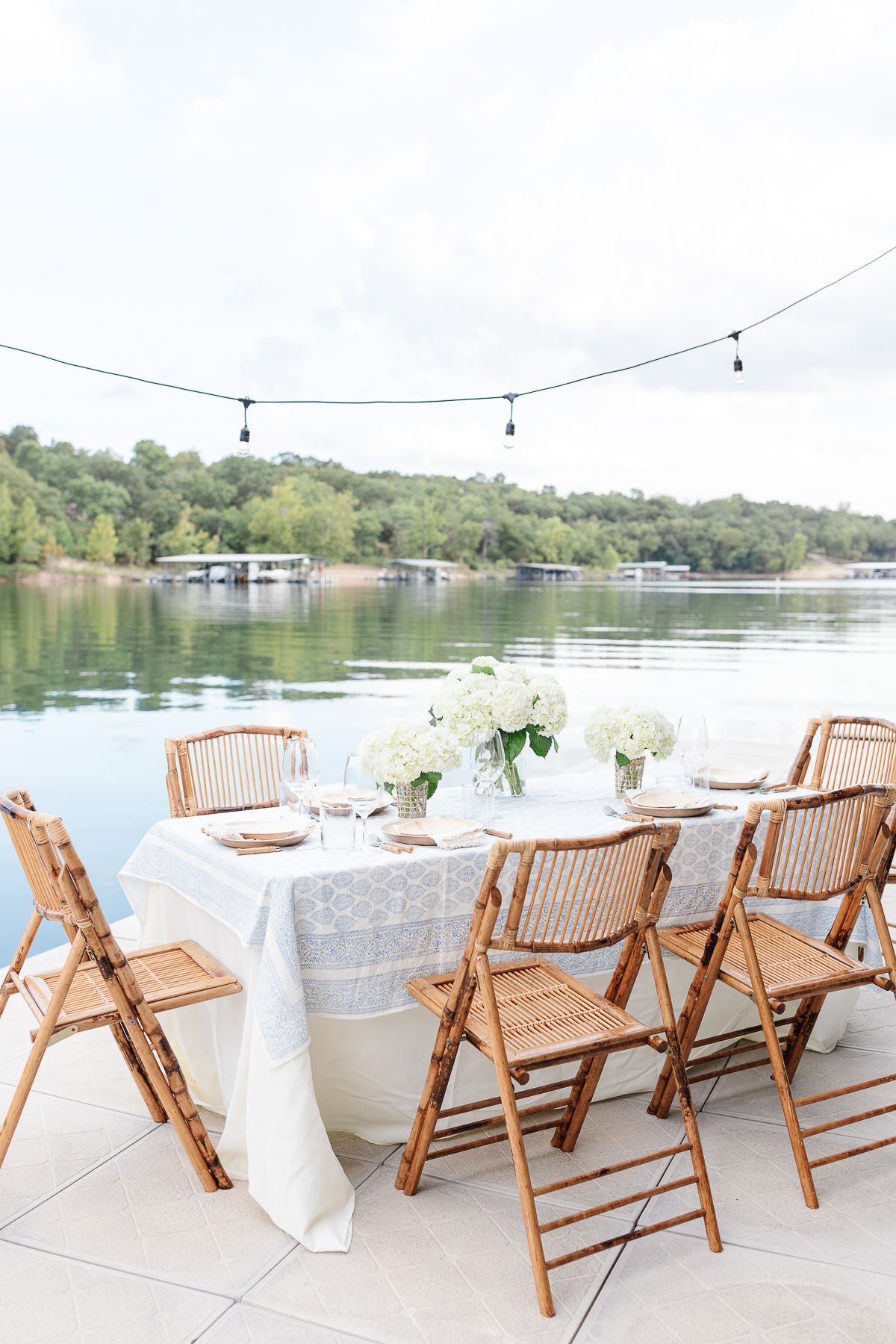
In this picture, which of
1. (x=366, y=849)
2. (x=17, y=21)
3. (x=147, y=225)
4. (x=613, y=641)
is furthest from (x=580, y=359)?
(x=366, y=849)

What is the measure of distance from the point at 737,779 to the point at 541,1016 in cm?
110

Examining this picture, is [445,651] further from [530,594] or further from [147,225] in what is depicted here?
[147,225]

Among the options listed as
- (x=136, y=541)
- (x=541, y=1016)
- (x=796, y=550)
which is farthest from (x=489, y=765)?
(x=136, y=541)

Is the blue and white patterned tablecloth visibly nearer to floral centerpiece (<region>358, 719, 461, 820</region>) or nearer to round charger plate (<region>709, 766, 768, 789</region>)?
floral centerpiece (<region>358, 719, 461, 820</region>)

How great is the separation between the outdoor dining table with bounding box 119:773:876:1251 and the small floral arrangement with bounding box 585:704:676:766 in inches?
6.7

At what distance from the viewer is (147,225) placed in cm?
4991

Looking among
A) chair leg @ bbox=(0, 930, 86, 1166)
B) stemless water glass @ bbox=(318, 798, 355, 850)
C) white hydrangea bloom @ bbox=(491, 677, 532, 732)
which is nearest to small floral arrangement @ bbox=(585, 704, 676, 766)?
white hydrangea bloom @ bbox=(491, 677, 532, 732)

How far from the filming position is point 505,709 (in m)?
2.74

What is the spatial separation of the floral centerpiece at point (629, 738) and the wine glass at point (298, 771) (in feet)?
2.53

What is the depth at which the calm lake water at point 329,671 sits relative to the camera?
349 inches

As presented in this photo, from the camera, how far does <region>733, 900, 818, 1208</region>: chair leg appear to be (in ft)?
7.37

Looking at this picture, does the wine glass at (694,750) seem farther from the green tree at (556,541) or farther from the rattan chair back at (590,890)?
the green tree at (556,541)

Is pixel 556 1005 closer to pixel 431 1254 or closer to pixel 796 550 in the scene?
pixel 431 1254

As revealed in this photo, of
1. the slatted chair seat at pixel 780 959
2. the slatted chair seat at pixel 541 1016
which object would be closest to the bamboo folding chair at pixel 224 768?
the slatted chair seat at pixel 541 1016
